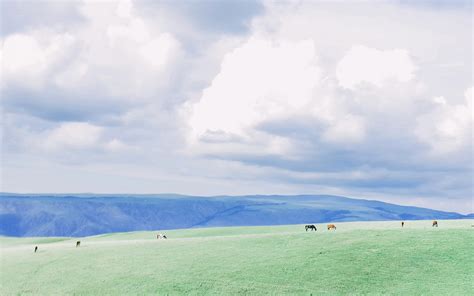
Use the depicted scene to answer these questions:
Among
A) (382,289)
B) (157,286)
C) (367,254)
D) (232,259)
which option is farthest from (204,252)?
(382,289)

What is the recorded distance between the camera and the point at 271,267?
190 feet

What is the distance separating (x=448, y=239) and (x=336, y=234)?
12.4m

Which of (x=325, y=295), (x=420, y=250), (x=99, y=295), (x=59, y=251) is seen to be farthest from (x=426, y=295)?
(x=59, y=251)

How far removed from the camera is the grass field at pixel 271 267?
2066 inches

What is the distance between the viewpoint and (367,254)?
6044 cm

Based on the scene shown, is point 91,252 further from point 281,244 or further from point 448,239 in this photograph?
point 448,239

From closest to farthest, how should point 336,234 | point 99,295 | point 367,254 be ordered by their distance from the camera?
point 99,295 → point 367,254 → point 336,234

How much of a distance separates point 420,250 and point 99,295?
106ft

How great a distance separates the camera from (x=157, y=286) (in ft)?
177

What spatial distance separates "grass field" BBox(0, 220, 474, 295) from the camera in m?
52.5

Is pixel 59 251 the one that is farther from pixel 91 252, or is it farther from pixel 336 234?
pixel 336 234

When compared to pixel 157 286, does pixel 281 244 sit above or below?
above

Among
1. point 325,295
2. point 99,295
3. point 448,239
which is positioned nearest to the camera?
point 325,295

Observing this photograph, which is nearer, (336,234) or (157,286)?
(157,286)
